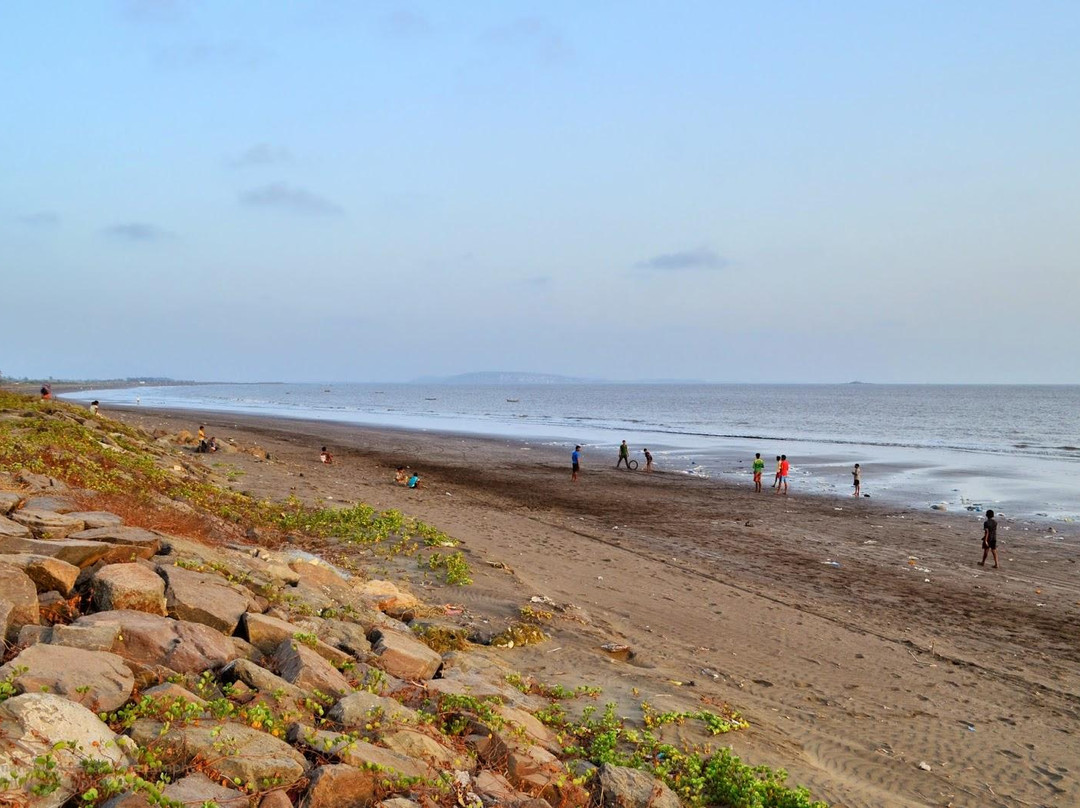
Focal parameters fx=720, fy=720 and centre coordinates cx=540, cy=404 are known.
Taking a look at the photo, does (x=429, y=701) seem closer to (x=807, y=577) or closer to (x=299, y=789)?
(x=299, y=789)

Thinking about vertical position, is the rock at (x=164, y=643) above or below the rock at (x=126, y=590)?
below

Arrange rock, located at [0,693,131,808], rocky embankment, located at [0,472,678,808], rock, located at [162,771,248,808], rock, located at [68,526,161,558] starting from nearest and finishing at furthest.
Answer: rock, located at [0,693,131,808], rock, located at [162,771,248,808], rocky embankment, located at [0,472,678,808], rock, located at [68,526,161,558]

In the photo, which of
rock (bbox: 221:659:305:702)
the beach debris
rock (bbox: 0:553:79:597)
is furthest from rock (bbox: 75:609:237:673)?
the beach debris

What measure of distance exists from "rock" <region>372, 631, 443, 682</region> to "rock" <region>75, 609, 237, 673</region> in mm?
1611

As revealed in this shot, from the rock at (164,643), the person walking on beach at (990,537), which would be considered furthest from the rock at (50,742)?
the person walking on beach at (990,537)

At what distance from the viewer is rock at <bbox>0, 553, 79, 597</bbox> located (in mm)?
6582

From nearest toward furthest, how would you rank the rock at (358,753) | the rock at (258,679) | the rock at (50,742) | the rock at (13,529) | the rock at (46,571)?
1. the rock at (50,742)
2. the rock at (358,753)
3. the rock at (258,679)
4. the rock at (46,571)
5. the rock at (13,529)

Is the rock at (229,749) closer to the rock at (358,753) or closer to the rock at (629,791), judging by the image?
the rock at (358,753)

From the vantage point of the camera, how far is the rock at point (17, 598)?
19.4ft

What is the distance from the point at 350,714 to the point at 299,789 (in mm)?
1049

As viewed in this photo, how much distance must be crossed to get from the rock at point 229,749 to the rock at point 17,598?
1.89 metres

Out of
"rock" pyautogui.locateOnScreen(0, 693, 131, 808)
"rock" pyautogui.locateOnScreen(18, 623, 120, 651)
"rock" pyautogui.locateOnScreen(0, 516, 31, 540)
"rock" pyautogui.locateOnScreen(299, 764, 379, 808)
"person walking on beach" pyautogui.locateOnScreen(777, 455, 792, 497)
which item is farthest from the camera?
"person walking on beach" pyautogui.locateOnScreen(777, 455, 792, 497)

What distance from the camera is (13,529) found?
7.79 m

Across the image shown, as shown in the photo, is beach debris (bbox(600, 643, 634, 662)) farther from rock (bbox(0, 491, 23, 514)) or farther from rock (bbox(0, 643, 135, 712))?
rock (bbox(0, 491, 23, 514))
